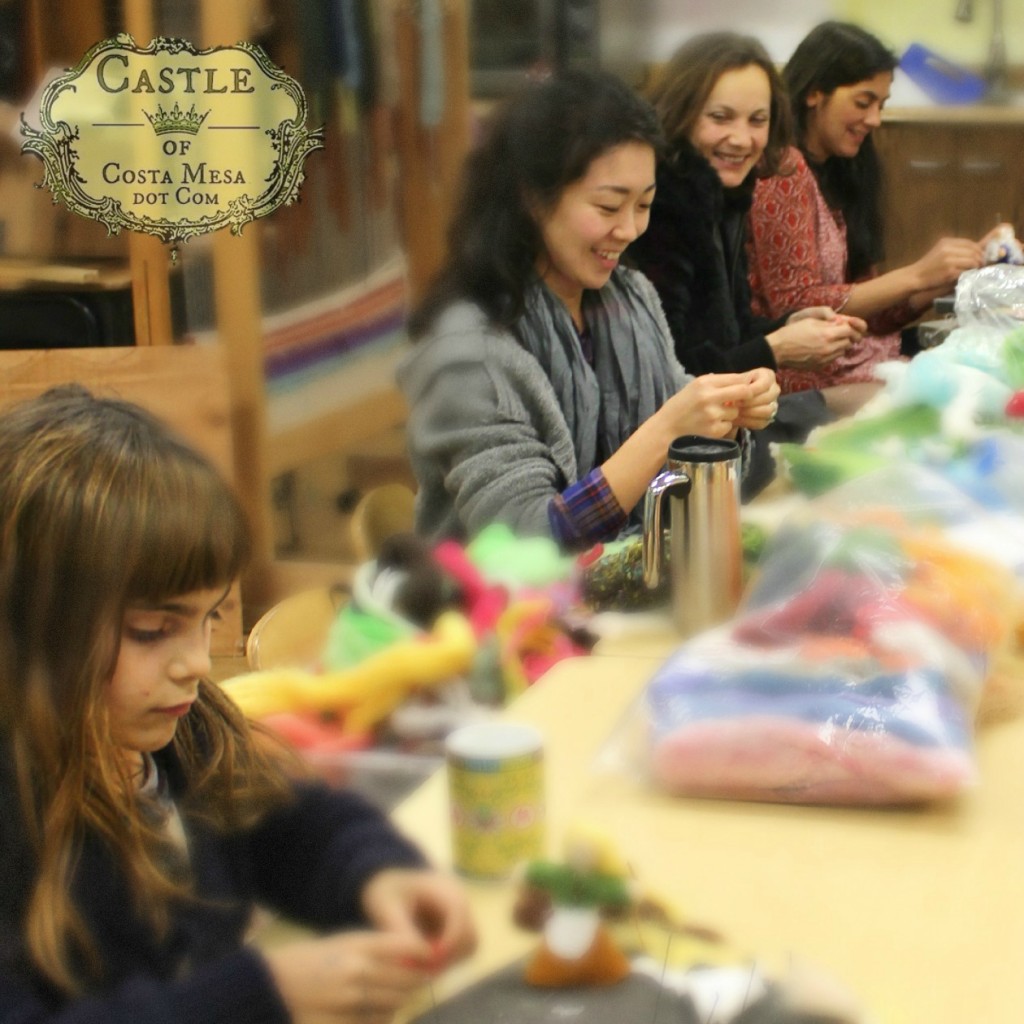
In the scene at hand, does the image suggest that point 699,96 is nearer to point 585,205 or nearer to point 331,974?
point 585,205

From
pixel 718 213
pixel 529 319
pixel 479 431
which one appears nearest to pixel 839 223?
pixel 718 213

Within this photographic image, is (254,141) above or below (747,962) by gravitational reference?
above

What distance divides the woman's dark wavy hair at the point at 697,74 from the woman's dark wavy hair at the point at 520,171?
9cm

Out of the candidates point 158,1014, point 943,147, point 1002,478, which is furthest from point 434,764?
point 943,147

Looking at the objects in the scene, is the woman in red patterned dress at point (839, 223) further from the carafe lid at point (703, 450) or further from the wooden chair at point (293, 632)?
the wooden chair at point (293, 632)

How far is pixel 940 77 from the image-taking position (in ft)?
4.59

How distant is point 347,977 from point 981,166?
1.31 m

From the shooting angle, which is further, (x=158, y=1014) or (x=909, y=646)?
(x=909, y=646)

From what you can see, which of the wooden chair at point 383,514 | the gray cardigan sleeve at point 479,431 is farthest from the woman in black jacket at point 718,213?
the wooden chair at point 383,514

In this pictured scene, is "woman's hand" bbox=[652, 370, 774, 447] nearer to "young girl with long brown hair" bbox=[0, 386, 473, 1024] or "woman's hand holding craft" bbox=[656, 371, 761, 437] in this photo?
"woman's hand holding craft" bbox=[656, 371, 761, 437]

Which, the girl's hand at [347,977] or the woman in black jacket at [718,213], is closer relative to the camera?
the girl's hand at [347,977]

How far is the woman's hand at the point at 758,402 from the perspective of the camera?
0.91 m

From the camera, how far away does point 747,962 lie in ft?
1.52

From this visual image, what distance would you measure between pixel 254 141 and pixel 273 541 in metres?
0.28
